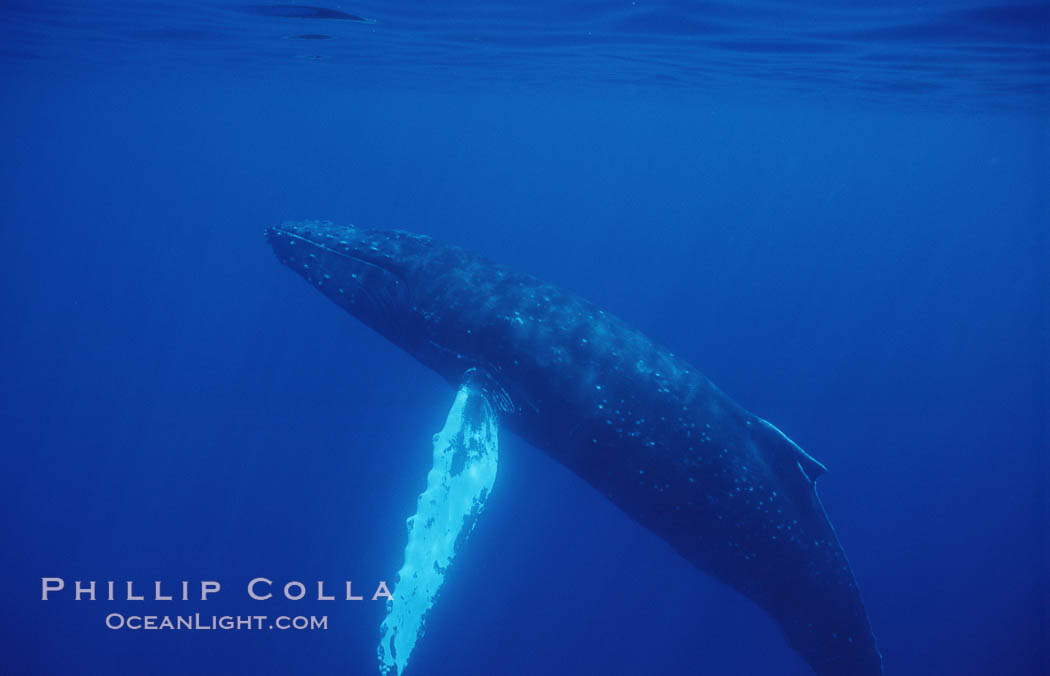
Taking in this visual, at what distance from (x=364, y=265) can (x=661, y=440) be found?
4.57 metres

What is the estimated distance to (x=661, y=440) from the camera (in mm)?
6840

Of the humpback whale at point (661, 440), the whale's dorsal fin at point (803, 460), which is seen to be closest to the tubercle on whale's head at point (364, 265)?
the humpback whale at point (661, 440)

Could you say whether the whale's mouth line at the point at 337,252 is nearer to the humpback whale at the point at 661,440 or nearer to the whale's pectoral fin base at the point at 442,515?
the humpback whale at the point at 661,440

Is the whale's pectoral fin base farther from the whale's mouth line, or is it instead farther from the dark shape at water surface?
the dark shape at water surface

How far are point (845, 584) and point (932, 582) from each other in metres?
13.0

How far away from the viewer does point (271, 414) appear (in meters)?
20.9

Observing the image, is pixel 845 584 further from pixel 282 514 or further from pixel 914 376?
pixel 914 376

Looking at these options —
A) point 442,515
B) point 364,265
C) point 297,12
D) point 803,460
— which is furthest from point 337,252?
point 297,12

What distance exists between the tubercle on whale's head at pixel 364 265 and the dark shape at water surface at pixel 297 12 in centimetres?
866

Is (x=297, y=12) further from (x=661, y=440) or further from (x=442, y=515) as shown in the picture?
(x=661, y=440)

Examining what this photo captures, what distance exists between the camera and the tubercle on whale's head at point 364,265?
8.27 m

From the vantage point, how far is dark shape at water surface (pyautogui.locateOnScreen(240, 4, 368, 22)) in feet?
47.8

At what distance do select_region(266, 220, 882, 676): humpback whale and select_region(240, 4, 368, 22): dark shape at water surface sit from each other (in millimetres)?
10543

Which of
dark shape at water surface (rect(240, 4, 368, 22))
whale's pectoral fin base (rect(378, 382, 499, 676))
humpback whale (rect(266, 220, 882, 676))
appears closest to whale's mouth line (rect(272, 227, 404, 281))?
humpback whale (rect(266, 220, 882, 676))
